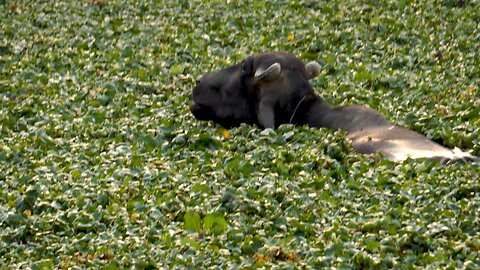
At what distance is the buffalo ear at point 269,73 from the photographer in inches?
536

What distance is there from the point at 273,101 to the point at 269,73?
0.35m

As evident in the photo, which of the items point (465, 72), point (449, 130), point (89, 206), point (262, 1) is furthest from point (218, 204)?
point (262, 1)

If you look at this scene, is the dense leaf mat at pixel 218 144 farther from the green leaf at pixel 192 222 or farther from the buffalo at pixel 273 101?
the buffalo at pixel 273 101

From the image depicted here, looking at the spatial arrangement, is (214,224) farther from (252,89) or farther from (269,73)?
(252,89)

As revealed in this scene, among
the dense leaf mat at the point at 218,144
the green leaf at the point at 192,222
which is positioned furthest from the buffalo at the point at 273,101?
the green leaf at the point at 192,222

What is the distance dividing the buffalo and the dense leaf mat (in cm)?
32

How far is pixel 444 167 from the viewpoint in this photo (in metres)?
11.2

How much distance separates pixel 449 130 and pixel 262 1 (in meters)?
7.50

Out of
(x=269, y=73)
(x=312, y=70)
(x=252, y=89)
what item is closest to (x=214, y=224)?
(x=269, y=73)

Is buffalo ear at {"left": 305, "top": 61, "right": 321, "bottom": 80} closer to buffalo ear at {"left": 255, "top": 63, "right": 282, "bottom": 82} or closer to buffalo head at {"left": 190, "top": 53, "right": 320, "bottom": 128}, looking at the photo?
buffalo head at {"left": 190, "top": 53, "right": 320, "bottom": 128}

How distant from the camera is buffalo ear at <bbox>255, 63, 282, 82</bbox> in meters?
13.6

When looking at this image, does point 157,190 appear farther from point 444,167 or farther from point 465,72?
point 465,72

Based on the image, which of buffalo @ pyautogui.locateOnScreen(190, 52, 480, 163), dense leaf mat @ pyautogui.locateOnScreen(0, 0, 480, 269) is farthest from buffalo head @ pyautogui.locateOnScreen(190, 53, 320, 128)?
dense leaf mat @ pyautogui.locateOnScreen(0, 0, 480, 269)

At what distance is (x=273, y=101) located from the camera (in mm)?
13812
